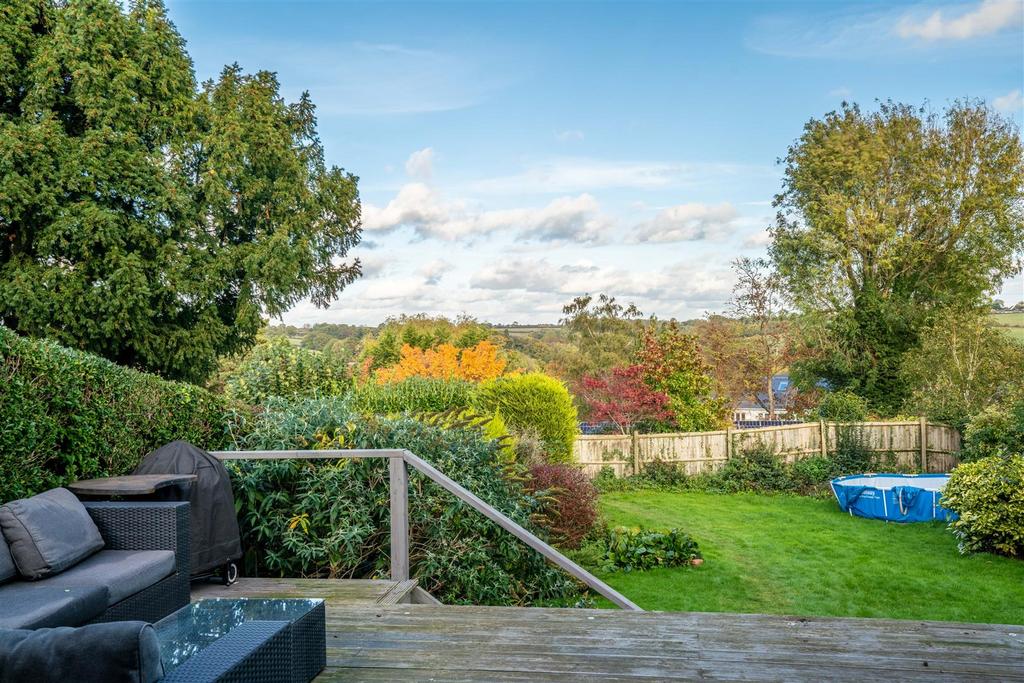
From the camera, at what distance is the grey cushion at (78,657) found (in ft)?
4.69

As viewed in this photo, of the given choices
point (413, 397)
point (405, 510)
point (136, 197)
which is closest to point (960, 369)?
point (413, 397)

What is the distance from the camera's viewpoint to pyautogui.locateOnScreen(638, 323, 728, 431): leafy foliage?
643 inches

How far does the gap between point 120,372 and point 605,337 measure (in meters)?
25.3

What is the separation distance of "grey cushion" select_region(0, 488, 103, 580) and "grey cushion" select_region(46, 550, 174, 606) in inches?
2.5

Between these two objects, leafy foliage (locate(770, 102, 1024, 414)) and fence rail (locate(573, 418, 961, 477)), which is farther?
leafy foliage (locate(770, 102, 1024, 414))

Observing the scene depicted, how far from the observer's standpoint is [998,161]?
19375 millimetres

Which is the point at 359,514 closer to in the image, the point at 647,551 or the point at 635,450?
the point at 647,551

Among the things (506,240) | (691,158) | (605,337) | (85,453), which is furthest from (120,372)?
(605,337)

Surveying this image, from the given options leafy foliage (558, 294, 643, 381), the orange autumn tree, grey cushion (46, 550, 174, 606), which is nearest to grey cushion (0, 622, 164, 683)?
grey cushion (46, 550, 174, 606)

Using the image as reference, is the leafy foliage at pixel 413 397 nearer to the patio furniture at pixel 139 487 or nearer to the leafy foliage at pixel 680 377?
the patio furniture at pixel 139 487

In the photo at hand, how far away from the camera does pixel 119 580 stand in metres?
3.15

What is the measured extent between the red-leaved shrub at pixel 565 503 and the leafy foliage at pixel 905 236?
12283 mm

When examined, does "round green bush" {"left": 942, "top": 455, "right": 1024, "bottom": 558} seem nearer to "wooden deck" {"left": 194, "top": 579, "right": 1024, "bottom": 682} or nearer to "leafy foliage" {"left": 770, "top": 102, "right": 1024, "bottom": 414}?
"wooden deck" {"left": 194, "top": 579, "right": 1024, "bottom": 682}

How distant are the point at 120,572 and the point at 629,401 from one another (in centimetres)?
1351
